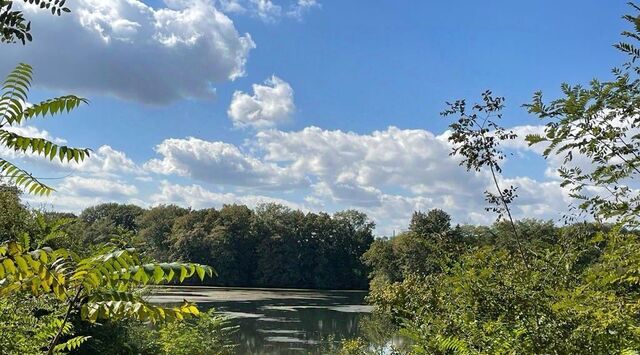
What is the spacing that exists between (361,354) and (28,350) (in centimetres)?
733

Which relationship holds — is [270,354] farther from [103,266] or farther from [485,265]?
[103,266]

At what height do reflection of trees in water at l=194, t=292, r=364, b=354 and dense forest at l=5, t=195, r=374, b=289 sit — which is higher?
dense forest at l=5, t=195, r=374, b=289

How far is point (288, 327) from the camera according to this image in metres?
28.4

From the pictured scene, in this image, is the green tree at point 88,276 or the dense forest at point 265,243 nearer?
the green tree at point 88,276

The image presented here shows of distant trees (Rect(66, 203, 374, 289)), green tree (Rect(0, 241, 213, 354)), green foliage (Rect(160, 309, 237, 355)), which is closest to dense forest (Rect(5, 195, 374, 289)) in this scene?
distant trees (Rect(66, 203, 374, 289))

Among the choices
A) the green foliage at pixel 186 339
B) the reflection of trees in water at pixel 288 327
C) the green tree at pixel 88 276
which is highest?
the green tree at pixel 88 276

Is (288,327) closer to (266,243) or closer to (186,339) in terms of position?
(186,339)

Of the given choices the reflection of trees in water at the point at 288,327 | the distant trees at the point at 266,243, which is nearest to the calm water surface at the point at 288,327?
the reflection of trees in water at the point at 288,327

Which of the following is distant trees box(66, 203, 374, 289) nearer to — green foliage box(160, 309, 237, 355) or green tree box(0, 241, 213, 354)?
green foliage box(160, 309, 237, 355)

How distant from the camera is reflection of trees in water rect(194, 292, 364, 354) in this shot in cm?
2208

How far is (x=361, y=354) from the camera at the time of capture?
10430 millimetres

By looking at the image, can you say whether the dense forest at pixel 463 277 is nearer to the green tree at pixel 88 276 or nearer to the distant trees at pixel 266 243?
the green tree at pixel 88 276

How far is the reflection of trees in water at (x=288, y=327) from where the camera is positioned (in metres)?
22.1

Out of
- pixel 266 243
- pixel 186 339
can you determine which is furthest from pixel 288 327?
pixel 266 243
